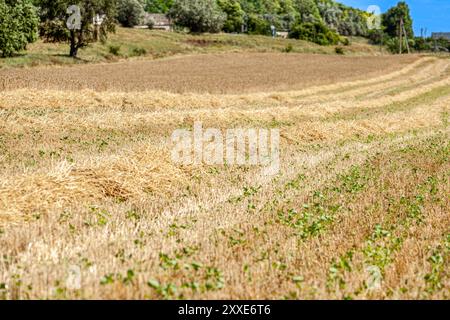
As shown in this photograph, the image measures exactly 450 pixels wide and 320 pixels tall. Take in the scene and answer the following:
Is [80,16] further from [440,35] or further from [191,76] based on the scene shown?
[440,35]

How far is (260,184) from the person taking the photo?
10312 mm

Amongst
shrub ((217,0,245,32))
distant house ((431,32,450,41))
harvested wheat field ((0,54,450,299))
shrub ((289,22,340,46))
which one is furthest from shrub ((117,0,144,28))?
harvested wheat field ((0,54,450,299))

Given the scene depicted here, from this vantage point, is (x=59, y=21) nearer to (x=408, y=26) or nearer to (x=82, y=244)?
(x=82, y=244)

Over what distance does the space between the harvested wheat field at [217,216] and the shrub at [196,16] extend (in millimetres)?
97047

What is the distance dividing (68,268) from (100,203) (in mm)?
3489

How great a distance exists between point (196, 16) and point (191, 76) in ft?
229

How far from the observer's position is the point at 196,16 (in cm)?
11138

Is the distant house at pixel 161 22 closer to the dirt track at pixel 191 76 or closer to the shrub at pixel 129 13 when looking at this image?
the shrub at pixel 129 13

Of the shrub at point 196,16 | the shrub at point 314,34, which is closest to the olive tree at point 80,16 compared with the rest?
the shrub at point 196,16

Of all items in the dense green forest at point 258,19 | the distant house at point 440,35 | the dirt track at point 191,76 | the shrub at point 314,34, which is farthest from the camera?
the distant house at point 440,35

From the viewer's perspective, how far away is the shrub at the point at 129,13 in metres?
110

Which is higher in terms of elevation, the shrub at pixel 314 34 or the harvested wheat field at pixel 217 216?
the shrub at pixel 314 34

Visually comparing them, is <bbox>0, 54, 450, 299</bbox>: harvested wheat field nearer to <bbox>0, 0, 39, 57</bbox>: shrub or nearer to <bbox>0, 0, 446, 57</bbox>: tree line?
<bbox>0, 0, 39, 57</bbox>: shrub

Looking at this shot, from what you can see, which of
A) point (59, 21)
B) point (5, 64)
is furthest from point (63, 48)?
point (5, 64)
